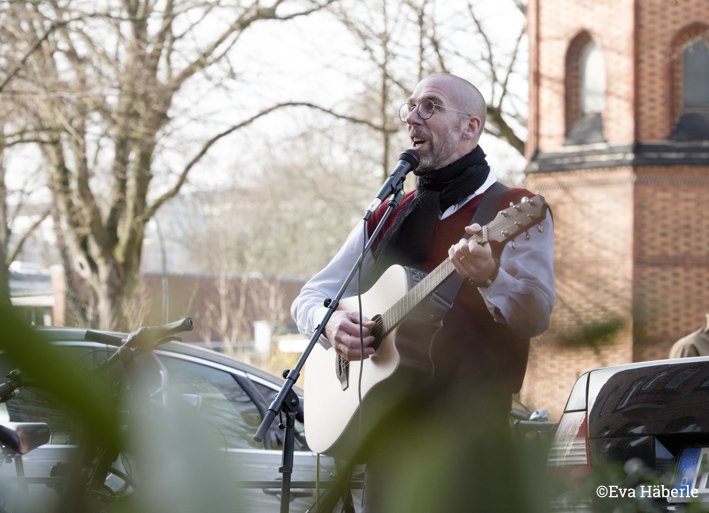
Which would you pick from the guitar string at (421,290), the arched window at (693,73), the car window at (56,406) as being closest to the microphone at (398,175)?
the guitar string at (421,290)

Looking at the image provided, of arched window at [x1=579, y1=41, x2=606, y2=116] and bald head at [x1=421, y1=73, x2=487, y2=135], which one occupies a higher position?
arched window at [x1=579, y1=41, x2=606, y2=116]

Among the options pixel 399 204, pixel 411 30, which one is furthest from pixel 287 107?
pixel 399 204

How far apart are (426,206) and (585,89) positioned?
1684cm

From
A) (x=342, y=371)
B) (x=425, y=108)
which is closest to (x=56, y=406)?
(x=342, y=371)

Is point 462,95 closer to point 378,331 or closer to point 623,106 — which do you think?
point 378,331

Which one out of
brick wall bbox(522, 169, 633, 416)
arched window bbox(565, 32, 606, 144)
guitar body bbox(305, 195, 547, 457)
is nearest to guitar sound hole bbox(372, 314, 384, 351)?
guitar body bbox(305, 195, 547, 457)

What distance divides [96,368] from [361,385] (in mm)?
1869

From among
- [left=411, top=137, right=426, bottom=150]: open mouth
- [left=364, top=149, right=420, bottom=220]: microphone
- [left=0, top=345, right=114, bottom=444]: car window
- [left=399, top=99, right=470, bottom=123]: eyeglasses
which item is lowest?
[left=0, top=345, right=114, bottom=444]: car window

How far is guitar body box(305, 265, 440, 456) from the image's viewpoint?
2.18 meters

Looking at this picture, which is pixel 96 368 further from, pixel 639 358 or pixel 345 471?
pixel 345 471

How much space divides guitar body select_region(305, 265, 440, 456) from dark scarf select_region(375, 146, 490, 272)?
60 millimetres

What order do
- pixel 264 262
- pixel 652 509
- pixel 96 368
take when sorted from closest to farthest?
pixel 96 368
pixel 652 509
pixel 264 262

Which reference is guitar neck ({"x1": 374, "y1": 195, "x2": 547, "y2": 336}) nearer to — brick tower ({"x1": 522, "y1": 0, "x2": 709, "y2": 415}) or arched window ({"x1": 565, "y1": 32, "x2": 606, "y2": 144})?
brick tower ({"x1": 522, "y1": 0, "x2": 709, "y2": 415})

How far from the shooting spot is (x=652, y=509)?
3.81 feet
